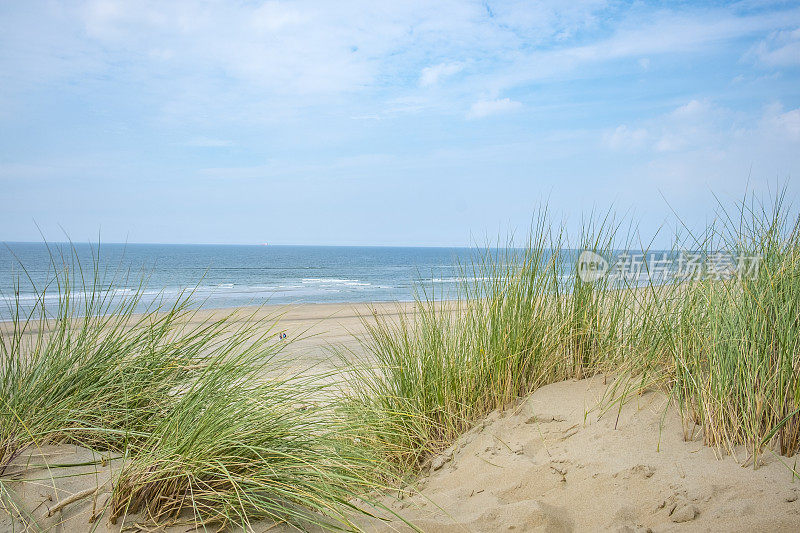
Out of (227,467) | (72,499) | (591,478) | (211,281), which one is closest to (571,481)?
(591,478)

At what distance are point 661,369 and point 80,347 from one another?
276cm

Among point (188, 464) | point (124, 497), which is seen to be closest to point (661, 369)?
point (188, 464)

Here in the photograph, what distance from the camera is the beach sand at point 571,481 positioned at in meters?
1.83

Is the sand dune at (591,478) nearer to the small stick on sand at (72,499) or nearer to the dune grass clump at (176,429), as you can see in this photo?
the dune grass clump at (176,429)

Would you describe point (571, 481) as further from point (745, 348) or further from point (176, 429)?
point (176, 429)

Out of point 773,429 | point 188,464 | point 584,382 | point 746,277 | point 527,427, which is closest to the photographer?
point 188,464

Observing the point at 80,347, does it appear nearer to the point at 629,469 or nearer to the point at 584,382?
the point at 629,469

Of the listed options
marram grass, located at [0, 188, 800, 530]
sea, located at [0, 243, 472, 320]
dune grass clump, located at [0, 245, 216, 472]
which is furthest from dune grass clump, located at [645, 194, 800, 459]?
dune grass clump, located at [0, 245, 216, 472]

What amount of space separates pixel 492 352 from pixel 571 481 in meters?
0.90

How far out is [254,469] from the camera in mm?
1872

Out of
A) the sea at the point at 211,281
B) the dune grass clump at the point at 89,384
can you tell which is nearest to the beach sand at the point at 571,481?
the dune grass clump at the point at 89,384

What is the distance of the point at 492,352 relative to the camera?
10.2ft

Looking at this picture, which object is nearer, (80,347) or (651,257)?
(80,347)

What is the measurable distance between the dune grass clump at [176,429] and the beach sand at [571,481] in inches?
4.3
